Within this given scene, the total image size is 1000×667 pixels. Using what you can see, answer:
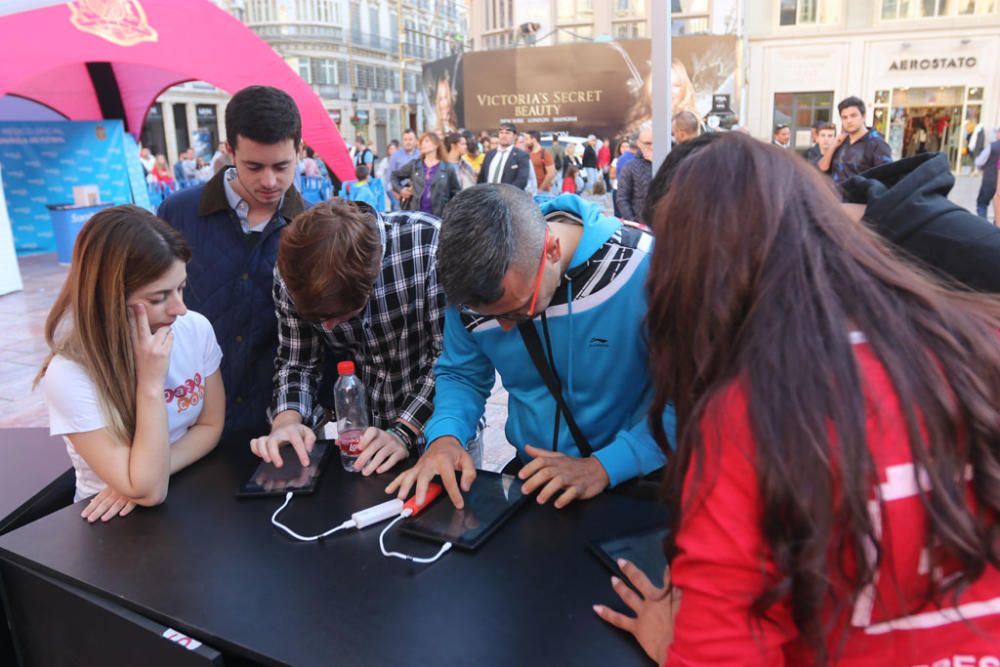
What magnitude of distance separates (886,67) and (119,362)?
87.4 feet

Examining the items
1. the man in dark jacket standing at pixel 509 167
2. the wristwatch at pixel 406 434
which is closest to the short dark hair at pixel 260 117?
the wristwatch at pixel 406 434

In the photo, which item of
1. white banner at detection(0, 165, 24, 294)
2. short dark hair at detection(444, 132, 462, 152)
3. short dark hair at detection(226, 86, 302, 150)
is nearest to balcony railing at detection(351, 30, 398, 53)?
short dark hair at detection(444, 132, 462, 152)

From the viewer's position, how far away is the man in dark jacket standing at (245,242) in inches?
85.8

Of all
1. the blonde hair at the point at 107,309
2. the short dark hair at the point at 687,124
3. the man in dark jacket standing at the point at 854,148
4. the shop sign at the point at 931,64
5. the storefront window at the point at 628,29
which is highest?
the storefront window at the point at 628,29

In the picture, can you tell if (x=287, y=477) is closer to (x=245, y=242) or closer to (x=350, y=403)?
(x=350, y=403)

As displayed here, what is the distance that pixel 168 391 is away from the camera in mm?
1801

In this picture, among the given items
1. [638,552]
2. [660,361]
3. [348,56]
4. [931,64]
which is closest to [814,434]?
[660,361]

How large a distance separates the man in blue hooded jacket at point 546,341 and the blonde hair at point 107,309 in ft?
2.25

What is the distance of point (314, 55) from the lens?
4078cm

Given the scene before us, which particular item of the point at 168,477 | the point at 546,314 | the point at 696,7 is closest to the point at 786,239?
the point at 546,314

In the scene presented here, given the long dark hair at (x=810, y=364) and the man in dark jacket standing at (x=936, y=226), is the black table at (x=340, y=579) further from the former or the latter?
the man in dark jacket standing at (x=936, y=226)

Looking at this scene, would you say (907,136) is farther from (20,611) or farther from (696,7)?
(20,611)

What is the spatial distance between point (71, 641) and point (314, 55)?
44.0 metres

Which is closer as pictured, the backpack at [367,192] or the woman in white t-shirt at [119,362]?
the woman in white t-shirt at [119,362]
